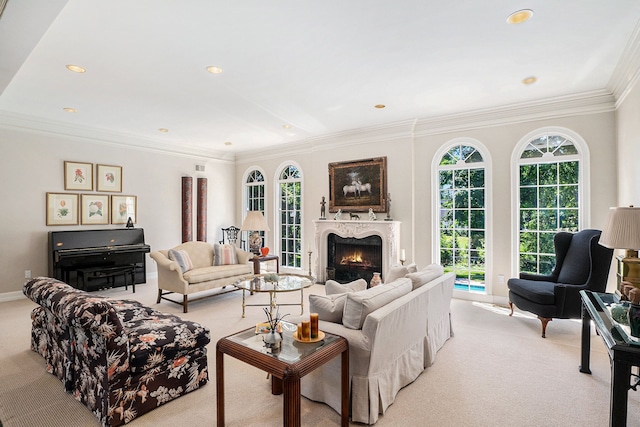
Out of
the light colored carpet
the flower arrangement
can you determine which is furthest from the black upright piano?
the flower arrangement

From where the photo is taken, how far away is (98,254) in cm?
541

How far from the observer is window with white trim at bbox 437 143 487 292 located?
5004 mm

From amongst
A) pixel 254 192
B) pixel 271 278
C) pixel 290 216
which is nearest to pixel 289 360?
pixel 271 278

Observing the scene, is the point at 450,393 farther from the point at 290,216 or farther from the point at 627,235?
the point at 290,216

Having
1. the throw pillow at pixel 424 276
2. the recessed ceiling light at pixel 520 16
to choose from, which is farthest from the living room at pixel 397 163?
the throw pillow at pixel 424 276

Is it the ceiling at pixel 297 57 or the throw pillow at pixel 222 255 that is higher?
the ceiling at pixel 297 57

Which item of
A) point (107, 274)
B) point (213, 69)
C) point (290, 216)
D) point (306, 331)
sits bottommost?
point (107, 274)

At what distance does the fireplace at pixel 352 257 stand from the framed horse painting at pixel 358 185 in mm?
574

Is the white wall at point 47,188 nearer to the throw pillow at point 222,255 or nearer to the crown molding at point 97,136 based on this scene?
the crown molding at point 97,136

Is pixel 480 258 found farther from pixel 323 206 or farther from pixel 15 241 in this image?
pixel 15 241

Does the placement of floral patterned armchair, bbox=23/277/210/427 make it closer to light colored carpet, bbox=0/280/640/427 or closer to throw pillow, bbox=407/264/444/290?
light colored carpet, bbox=0/280/640/427

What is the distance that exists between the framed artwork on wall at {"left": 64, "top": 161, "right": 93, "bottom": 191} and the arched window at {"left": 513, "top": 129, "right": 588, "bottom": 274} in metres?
6.96

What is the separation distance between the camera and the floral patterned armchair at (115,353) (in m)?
2.06

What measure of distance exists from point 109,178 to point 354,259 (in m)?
4.75
